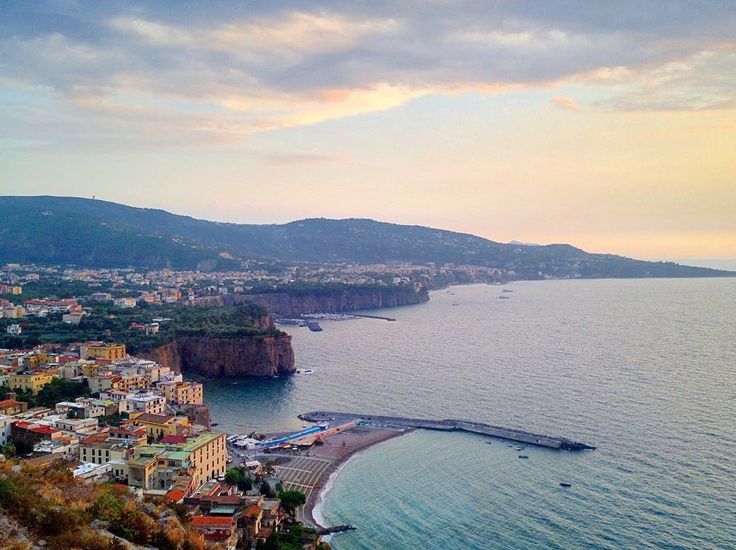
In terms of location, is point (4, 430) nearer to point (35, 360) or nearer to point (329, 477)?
point (329, 477)

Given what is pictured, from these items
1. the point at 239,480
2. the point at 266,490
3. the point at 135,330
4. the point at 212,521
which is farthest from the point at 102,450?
the point at 135,330

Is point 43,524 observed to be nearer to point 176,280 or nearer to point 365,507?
point 365,507

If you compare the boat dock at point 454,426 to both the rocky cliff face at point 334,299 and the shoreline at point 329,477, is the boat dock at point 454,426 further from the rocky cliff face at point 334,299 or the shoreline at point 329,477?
the rocky cliff face at point 334,299

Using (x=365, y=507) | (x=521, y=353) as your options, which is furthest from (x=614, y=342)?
(x=365, y=507)

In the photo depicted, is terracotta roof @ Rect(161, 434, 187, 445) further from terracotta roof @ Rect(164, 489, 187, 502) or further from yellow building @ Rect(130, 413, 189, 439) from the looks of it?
terracotta roof @ Rect(164, 489, 187, 502)

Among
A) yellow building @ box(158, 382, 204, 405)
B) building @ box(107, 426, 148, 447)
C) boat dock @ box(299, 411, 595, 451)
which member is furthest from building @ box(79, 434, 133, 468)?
boat dock @ box(299, 411, 595, 451)
